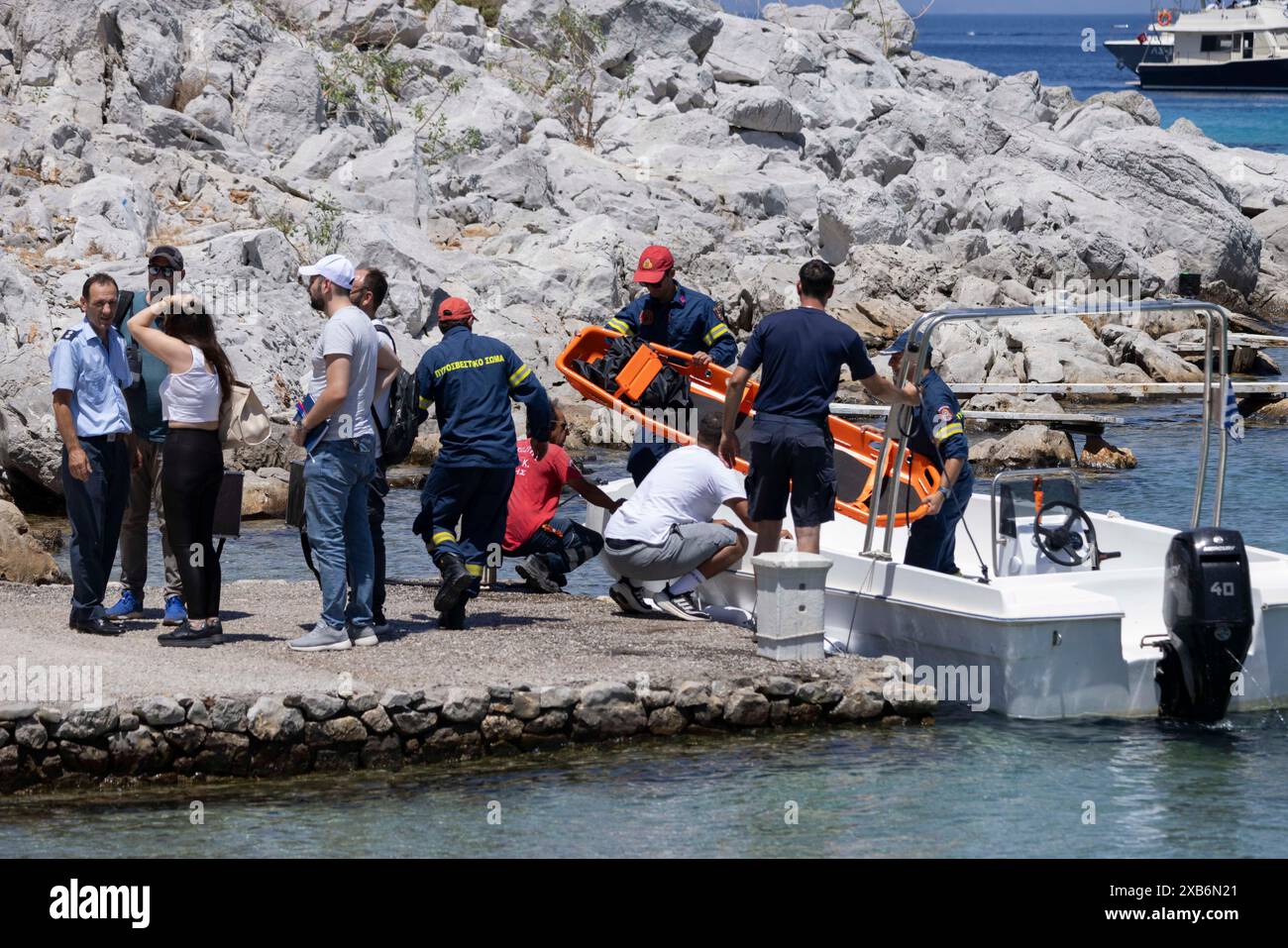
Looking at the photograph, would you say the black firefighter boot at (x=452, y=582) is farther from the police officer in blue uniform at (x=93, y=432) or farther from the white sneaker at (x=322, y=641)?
the police officer in blue uniform at (x=93, y=432)

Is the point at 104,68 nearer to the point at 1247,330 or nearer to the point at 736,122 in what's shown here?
the point at 736,122

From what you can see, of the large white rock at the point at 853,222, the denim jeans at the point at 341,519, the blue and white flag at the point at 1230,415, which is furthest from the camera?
the large white rock at the point at 853,222

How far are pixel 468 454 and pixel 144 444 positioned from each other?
170cm

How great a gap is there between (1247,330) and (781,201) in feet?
26.0

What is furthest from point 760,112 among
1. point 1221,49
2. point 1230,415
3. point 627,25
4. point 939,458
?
point 1221,49

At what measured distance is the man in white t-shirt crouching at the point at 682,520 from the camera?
9922 millimetres

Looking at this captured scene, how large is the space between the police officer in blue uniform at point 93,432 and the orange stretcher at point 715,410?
3369 millimetres

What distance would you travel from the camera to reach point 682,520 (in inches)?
393

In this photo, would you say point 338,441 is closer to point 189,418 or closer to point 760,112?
point 189,418

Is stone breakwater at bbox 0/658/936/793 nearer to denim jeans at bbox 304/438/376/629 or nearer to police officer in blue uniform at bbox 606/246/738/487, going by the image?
denim jeans at bbox 304/438/376/629

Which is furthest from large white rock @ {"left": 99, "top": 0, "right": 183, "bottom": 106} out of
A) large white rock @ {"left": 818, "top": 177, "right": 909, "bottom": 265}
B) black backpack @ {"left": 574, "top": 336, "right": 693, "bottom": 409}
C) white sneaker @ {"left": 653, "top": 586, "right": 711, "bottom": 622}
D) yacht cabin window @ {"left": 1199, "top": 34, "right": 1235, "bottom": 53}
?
yacht cabin window @ {"left": 1199, "top": 34, "right": 1235, "bottom": 53}

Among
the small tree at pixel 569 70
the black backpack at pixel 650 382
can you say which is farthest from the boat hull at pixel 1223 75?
the black backpack at pixel 650 382

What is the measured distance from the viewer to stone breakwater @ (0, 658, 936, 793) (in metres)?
7.73
